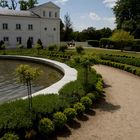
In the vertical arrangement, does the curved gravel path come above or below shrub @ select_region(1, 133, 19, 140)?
below

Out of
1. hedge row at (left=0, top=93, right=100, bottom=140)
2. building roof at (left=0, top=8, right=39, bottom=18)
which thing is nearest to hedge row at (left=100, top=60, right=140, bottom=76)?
hedge row at (left=0, top=93, right=100, bottom=140)

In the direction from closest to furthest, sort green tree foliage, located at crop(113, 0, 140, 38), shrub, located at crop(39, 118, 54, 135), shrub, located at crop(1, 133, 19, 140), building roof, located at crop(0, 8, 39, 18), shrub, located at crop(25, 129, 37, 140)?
1. shrub, located at crop(1, 133, 19, 140)
2. shrub, located at crop(25, 129, 37, 140)
3. shrub, located at crop(39, 118, 54, 135)
4. building roof, located at crop(0, 8, 39, 18)
5. green tree foliage, located at crop(113, 0, 140, 38)

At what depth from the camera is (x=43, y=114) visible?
10.1 metres

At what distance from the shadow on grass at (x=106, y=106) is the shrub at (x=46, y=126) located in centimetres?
385

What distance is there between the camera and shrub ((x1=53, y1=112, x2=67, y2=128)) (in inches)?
392

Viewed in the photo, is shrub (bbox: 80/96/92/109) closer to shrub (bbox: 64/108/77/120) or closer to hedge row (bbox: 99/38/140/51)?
shrub (bbox: 64/108/77/120)

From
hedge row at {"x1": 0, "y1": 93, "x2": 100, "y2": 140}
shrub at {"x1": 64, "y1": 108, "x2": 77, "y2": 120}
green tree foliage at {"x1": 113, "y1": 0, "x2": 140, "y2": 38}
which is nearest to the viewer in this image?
hedge row at {"x1": 0, "y1": 93, "x2": 100, "y2": 140}

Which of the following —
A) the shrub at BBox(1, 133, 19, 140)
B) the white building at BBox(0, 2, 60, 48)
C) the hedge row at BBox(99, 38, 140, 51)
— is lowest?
the shrub at BBox(1, 133, 19, 140)

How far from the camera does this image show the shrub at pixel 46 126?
9344mm

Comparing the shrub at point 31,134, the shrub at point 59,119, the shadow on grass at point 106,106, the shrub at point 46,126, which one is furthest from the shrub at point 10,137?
the shadow on grass at point 106,106

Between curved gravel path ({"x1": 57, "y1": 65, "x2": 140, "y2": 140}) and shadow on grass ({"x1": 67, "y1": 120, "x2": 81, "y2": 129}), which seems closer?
curved gravel path ({"x1": 57, "y1": 65, "x2": 140, "y2": 140})

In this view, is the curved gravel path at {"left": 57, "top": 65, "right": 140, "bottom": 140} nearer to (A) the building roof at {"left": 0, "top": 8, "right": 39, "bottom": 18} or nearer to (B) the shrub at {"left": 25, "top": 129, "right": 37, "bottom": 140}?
(B) the shrub at {"left": 25, "top": 129, "right": 37, "bottom": 140}

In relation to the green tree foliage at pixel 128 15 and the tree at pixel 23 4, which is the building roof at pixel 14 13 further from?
the green tree foliage at pixel 128 15

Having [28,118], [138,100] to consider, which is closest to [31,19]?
[138,100]
